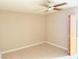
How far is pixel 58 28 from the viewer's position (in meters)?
4.56

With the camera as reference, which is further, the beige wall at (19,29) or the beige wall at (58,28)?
the beige wall at (58,28)

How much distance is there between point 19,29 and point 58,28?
161 centimetres

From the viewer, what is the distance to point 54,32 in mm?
4836

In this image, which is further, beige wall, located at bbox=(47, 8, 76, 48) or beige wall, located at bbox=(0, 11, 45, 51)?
beige wall, located at bbox=(47, 8, 76, 48)

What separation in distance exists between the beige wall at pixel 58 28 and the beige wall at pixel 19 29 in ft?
1.26

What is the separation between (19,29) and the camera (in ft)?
14.3

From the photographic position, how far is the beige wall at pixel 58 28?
13.5 feet

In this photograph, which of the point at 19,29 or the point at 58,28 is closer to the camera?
the point at 19,29

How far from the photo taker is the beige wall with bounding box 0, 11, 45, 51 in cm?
389

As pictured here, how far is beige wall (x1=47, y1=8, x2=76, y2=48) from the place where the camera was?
162 inches

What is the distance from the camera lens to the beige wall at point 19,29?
3.89 m

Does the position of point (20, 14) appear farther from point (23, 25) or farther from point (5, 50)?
point (5, 50)

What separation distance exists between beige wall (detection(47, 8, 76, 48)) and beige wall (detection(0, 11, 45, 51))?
385mm

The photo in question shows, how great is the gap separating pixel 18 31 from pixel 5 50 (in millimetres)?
881
